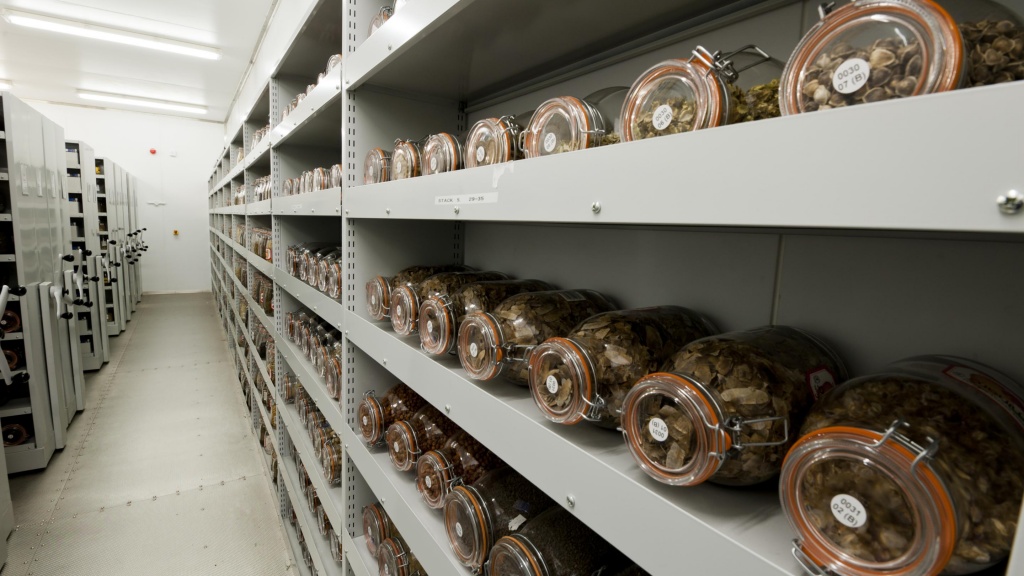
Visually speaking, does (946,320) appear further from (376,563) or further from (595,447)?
(376,563)

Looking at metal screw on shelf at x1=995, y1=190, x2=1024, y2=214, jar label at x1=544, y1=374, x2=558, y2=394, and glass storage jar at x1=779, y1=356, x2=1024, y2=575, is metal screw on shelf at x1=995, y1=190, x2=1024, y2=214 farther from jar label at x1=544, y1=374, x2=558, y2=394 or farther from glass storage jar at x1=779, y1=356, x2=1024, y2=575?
jar label at x1=544, y1=374, x2=558, y2=394

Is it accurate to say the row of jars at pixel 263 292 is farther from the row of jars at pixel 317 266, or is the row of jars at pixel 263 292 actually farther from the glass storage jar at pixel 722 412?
the glass storage jar at pixel 722 412

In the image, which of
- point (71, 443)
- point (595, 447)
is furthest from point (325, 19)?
point (71, 443)

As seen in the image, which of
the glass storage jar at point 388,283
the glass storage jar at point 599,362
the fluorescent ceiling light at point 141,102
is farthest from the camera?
the fluorescent ceiling light at point 141,102

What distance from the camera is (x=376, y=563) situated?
1.34m

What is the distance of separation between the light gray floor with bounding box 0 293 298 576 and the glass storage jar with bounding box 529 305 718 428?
2.17 metres

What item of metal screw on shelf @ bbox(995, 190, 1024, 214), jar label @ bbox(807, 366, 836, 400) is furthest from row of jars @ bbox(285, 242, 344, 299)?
metal screw on shelf @ bbox(995, 190, 1024, 214)

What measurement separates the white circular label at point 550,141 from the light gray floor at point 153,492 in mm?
2339

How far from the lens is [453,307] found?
97cm

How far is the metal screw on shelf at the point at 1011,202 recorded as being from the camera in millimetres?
244

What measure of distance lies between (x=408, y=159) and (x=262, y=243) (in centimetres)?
202

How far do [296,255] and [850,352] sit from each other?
194cm

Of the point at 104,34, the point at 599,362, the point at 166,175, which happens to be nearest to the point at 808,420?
the point at 599,362

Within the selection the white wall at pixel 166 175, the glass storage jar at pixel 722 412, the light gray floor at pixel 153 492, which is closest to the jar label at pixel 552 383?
the glass storage jar at pixel 722 412
